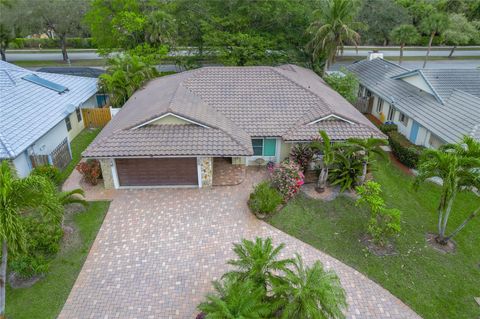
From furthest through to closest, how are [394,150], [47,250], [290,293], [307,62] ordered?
[307,62], [394,150], [47,250], [290,293]

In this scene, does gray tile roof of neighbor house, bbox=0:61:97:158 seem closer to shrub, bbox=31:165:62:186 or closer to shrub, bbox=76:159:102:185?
shrub, bbox=31:165:62:186

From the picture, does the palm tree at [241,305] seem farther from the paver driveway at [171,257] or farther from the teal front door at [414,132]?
the teal front door at [414,132]

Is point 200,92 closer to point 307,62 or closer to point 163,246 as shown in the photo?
point 163,246

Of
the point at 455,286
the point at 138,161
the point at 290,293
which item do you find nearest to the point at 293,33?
the point at 138,161

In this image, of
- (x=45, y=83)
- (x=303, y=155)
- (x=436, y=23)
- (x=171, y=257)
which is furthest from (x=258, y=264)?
(x=436, y=23)

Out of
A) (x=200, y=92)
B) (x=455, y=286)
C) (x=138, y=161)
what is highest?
(x=200, y=92)

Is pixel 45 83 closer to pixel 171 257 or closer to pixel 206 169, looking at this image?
pixel 206 169
